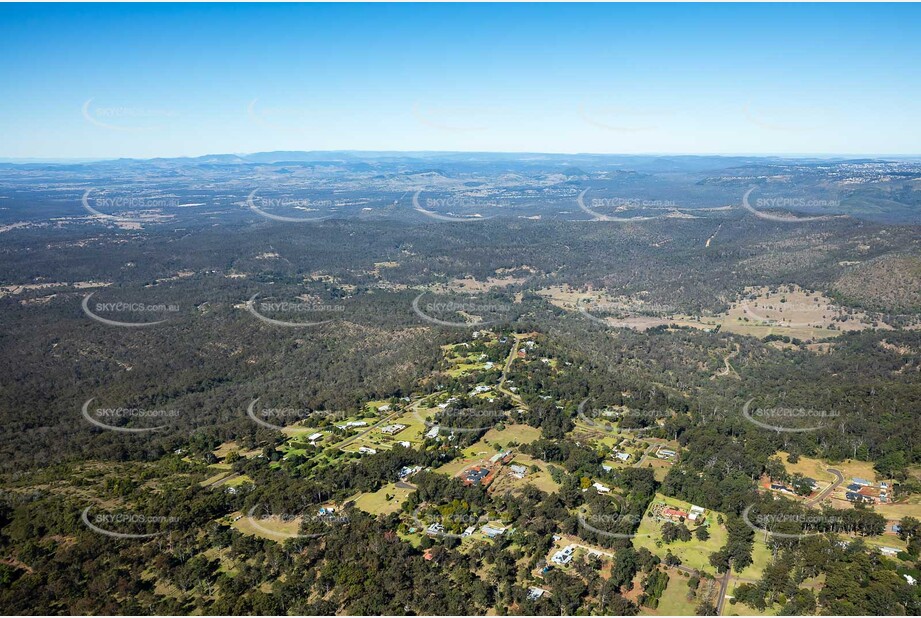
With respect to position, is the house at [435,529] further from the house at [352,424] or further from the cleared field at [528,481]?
the house at [352,424]

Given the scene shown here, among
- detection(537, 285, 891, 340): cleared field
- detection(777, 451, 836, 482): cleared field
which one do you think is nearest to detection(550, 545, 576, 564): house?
detection(777, 451, 836, 482): cleared field

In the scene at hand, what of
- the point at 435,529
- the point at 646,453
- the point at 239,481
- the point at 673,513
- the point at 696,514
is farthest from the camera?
the point at 646,453

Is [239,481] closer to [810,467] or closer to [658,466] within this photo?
[658,466]

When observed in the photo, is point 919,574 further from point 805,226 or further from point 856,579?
point 805,226

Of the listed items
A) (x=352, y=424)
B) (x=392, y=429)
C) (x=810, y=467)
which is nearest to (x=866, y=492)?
(x=810, y=467)

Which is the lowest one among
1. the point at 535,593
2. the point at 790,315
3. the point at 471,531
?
the point at 790,315

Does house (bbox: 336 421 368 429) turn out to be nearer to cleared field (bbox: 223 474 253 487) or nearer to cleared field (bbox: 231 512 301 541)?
cleared field (bbox: 223 474 253 487)
